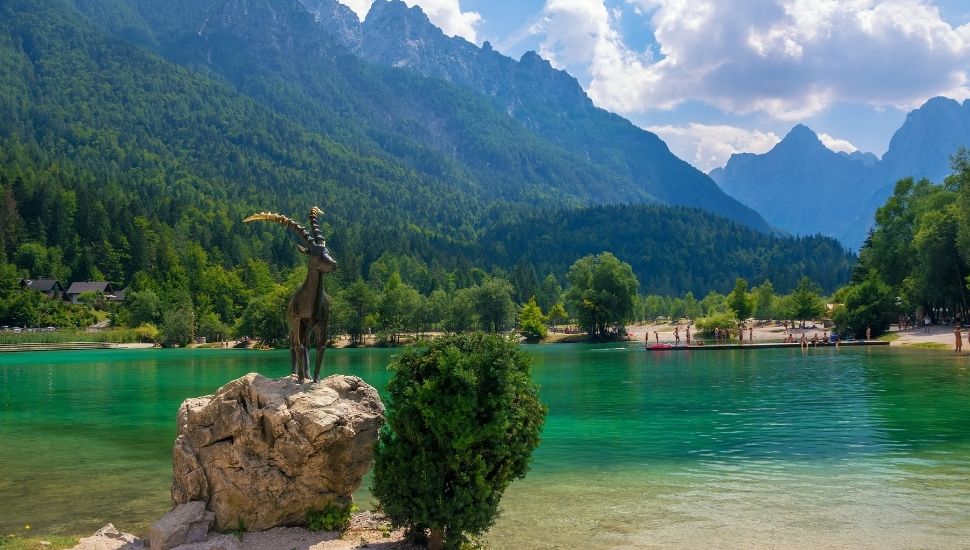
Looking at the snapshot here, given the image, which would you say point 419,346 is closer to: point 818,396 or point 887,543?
point 887,543

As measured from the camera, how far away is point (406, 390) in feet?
40.5

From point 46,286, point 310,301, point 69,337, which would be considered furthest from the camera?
point 46,286

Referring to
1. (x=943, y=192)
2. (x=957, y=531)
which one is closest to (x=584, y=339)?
(x=943, y=192)

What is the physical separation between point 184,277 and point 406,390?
179460mm

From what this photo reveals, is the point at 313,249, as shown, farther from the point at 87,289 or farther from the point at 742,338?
the point at 87,289

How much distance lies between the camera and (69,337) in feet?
442

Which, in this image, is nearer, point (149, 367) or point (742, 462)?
point (742, 462)

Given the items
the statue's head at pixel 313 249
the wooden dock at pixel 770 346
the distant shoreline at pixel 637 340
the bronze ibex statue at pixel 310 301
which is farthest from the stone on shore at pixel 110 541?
the wooden dock at pixel 770 346

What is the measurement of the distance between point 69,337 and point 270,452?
14204 centimetres

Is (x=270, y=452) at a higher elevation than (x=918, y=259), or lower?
lower

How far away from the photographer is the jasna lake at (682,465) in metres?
15.0

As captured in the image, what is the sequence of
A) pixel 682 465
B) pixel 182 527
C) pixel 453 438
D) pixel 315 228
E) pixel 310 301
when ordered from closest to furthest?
pixel 453 438 → pixel 182 527 → pixel 310 301 → pixel 315 228 → pixel 682 465

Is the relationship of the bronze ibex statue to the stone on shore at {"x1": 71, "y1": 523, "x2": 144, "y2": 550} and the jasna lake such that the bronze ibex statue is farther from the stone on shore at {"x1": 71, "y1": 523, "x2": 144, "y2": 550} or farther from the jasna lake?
the jasna lake

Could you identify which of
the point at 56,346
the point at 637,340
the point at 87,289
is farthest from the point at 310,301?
the point at 87,289
